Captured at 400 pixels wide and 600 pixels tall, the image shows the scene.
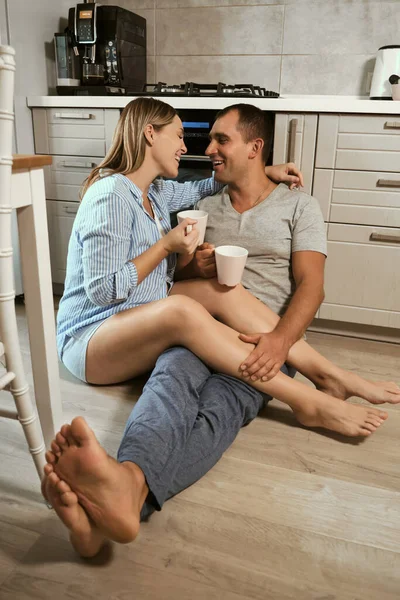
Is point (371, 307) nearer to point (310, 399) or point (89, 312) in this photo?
point (310, 399)

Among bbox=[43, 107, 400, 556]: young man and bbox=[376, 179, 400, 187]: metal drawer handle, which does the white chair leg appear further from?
bbox=[376, 179, 400, 187]: metal drawer handle

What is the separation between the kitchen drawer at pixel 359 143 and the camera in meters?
1.90

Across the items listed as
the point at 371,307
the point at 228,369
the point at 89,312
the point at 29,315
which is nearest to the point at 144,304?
the point at 89,312

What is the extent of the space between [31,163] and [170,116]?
2.07ft

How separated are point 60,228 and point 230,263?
124 centimetres

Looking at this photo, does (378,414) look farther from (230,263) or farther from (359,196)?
(359,196)

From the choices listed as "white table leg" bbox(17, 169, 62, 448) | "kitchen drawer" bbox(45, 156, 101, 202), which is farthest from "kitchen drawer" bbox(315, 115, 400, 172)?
"white table leg" bbox(17, 169, 62, 448)

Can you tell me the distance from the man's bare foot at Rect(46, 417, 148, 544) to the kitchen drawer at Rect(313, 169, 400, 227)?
1414 mm

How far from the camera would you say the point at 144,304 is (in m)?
1.50

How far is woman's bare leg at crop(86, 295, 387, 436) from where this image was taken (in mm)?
1389

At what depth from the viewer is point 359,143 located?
1939 mm

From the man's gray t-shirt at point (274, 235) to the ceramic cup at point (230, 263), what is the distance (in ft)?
0.81

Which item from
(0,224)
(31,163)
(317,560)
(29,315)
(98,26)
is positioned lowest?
(317,560)

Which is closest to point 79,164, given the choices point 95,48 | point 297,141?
point 95,48
